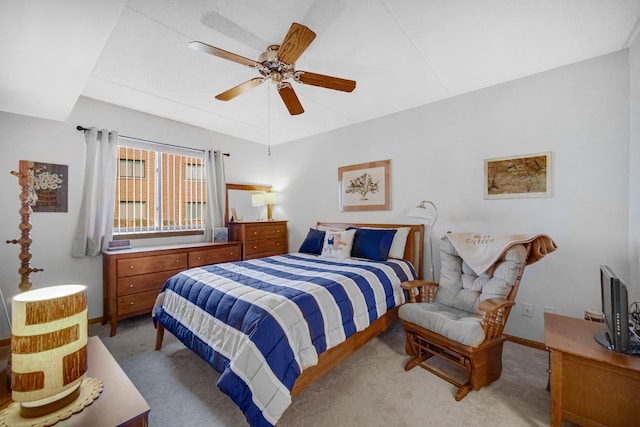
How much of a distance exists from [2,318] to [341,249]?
345 cm

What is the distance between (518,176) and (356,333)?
7.13ft

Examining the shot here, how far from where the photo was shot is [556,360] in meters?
1.47

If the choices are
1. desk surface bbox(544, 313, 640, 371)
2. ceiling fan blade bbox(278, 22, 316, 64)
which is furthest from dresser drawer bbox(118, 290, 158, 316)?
desk surface bbox(544, 313, 640, 371)

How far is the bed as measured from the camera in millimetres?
1428

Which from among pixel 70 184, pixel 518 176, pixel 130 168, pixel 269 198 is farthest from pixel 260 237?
pixel 518 176

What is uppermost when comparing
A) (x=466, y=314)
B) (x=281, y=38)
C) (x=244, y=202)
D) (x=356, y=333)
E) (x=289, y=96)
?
(x=281, y=38)

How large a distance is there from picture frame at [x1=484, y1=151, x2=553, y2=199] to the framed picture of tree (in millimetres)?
1164

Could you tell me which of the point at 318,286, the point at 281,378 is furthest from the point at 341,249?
the point at 281,378

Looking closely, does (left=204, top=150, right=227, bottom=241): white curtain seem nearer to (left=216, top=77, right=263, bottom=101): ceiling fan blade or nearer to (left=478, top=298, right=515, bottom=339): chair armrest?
(left=216, top=77, right=263, bottom=101): ceiling fan blade

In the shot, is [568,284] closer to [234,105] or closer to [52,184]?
[234,105]

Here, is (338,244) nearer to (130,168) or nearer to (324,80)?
(324,80)

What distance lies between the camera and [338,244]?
320 cm

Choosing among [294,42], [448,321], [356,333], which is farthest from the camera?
[356,333]

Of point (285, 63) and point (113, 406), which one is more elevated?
point (285, 63)
